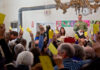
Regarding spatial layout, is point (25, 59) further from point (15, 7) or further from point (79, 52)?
point (15, 7)

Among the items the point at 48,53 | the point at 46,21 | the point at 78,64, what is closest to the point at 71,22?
the point at 46,21

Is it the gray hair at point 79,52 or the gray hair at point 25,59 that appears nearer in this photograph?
the gray hair at point 25,59

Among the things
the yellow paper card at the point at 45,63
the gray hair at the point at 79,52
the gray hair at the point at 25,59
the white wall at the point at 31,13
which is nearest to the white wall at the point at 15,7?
the white wall at the point at 31,13

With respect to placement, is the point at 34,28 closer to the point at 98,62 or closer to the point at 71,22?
the point at 71,22

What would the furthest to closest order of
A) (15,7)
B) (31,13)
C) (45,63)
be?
(15,7) → (31,13) → (45,63)

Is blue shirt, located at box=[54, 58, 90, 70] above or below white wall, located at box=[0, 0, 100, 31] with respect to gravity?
below

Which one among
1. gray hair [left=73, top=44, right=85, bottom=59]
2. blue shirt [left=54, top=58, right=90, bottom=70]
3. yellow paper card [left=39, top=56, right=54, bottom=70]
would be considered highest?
yellow paper card [left=39, top=56, right=54, bottom=70]

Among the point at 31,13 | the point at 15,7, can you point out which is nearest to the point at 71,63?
the point at 31,13

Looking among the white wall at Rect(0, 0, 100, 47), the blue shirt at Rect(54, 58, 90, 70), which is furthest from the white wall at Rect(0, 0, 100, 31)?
the blue shirt at Rect(54, 58, 90, 70)

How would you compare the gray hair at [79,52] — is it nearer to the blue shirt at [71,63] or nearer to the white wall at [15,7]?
the blue shirt at [71,63]

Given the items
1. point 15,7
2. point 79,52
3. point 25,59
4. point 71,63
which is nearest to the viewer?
point 25,59

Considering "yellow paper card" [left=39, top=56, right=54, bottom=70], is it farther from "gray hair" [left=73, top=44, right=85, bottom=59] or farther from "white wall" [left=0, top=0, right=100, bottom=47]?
"white wall" [left=0, top=0, right=100, bottom=47]

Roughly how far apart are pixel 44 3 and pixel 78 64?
27.1 ft

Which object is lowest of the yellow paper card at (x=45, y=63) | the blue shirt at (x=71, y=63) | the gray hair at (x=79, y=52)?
the blue shirt at (x=71, y=63)
